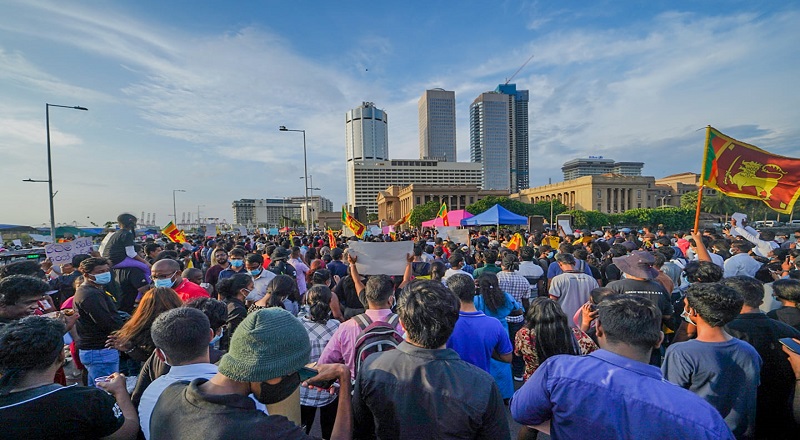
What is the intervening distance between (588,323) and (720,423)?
171 cm

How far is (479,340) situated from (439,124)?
182229 mm

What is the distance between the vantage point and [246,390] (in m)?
1.46

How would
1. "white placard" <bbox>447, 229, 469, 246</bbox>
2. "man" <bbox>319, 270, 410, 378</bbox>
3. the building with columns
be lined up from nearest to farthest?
"man" <bbox>319, 270, 410, 378</bbox>, "white placard" <bbox>447, 229, 469, 246</bbox>, the building with columns

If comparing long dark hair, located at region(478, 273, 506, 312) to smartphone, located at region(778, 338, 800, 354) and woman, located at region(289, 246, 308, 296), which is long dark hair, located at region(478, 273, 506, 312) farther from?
woman, located at region(289, 246, 308, 296)

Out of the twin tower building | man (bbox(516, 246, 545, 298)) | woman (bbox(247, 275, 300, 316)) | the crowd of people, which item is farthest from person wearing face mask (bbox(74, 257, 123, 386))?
the twin tower building

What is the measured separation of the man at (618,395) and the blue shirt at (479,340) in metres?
1.15

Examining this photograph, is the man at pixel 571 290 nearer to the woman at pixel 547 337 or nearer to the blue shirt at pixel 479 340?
the woman at pixel 547 337

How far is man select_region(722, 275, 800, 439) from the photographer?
254cm

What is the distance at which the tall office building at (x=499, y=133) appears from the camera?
169250mm

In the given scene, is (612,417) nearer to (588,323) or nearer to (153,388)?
(588,323)

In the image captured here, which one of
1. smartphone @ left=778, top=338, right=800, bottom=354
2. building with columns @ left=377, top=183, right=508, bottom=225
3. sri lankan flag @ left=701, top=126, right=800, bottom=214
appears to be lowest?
smartphone @ left=778, top=338, right=800, bottom=354

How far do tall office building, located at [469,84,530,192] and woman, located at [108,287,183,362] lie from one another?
170591mm

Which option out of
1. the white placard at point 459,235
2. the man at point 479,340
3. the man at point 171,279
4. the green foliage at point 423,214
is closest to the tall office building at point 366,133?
the green foliage at point 423,214

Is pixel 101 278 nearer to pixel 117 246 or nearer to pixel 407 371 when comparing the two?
pixel 117 246
